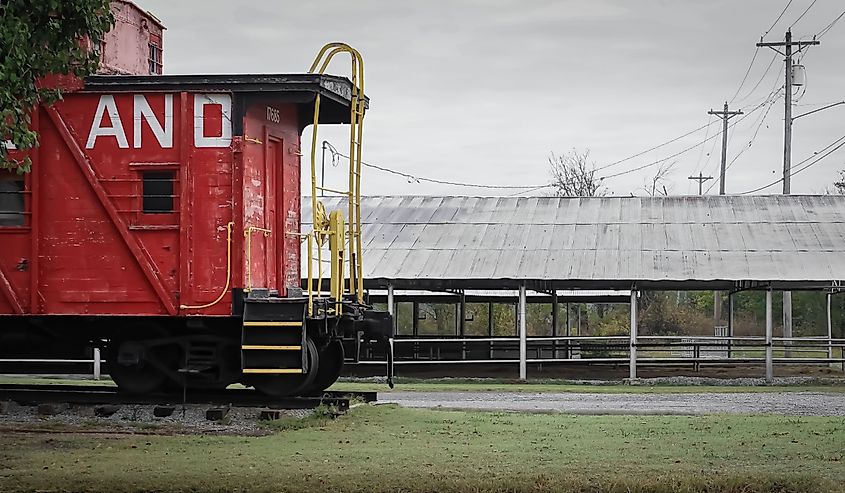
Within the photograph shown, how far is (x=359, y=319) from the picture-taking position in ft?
54.9

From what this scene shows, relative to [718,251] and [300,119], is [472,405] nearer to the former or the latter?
[300,119]

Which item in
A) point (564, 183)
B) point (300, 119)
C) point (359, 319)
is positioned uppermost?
point (564, 183)

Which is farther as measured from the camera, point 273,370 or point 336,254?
point 336,254

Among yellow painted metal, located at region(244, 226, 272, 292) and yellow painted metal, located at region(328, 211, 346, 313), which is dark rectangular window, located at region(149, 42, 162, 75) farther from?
yellow painted metal, located at region(244, 226, 272, 292)

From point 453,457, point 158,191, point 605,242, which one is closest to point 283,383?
point 158,191

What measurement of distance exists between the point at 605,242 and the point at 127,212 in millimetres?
16734

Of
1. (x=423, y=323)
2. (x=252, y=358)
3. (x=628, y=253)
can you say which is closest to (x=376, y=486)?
(x=252, y=358)

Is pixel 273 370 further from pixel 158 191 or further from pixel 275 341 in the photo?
pixel 158 191

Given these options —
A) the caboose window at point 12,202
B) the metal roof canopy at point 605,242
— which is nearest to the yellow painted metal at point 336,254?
the caboose window at point 12,202

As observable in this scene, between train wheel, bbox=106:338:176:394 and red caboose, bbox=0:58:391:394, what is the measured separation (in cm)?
4

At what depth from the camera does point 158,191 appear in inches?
615

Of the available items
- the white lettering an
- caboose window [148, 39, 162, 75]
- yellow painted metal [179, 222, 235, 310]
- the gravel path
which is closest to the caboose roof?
the white lettering an

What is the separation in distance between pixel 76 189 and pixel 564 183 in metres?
62.8

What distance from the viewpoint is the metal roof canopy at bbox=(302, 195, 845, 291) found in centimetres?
2783
